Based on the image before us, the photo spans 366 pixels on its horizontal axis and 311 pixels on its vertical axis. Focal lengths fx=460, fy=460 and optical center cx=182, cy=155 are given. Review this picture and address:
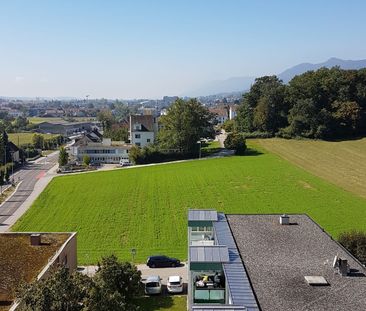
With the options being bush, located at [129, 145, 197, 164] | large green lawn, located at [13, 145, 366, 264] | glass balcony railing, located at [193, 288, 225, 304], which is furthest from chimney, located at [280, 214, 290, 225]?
bush, located at [129, 145, 197, 164]

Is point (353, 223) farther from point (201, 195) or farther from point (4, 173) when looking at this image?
point (4, 173)

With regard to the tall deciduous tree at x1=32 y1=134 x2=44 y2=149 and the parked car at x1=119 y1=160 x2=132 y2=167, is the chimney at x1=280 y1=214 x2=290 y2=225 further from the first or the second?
the tall deciduous tree at x1=32 y1=134 x2=44 y2=149

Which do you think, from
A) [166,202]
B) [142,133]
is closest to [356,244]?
[166,202]

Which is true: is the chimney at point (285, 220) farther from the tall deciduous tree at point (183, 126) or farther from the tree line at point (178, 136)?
the tall deciduous tree at point (183, 126)

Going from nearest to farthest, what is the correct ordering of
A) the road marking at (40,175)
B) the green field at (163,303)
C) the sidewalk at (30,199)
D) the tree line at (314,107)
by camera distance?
the green field at (163,303) < the sidewalk at (30,199) < the road marking at (40,175) < the tree line at (314,107)

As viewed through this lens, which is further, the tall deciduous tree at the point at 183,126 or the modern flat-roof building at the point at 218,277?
the tall deciduous tree at the point at 183,126

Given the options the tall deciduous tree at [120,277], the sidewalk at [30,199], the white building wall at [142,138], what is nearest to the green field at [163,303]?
the tall deciduous tree at [120,277]
